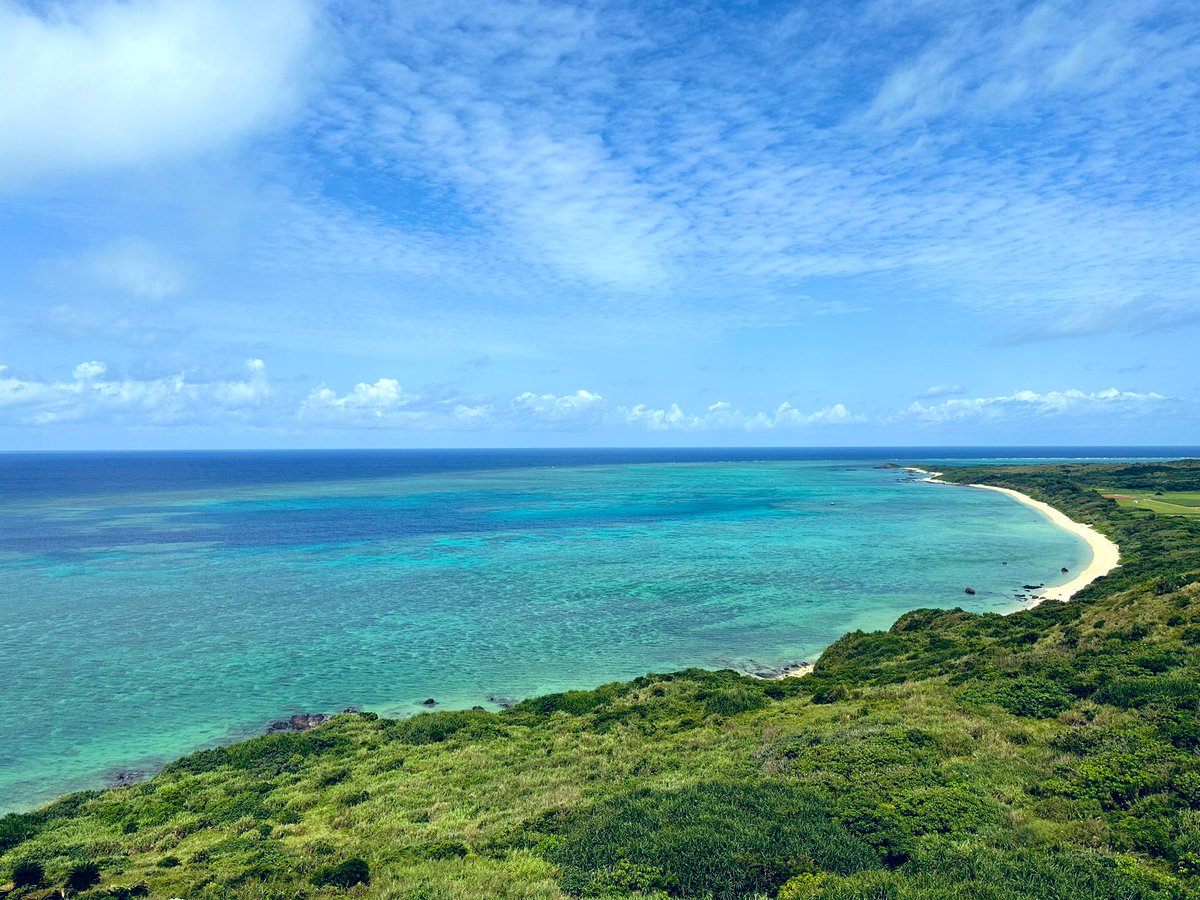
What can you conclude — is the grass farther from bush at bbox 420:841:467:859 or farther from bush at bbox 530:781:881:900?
bush at bbox 420:841:467:859

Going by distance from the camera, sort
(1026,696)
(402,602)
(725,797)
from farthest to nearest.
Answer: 1. (402,602)
2. (1026,696)
3. (725,797)

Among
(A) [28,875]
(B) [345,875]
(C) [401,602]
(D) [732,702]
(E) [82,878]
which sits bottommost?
(C) [401,602]

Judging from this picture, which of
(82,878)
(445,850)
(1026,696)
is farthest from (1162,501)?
(82,878)

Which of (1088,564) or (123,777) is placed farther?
(1088,564)

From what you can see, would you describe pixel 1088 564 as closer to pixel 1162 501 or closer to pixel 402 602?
pixel 1162 501

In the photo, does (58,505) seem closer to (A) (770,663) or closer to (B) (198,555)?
(B) (198,555)

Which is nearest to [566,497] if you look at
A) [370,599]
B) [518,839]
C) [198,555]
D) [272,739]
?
[198,555]

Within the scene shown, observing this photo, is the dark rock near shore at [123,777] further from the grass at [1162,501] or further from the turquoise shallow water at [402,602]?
the grass at [1162,501]
